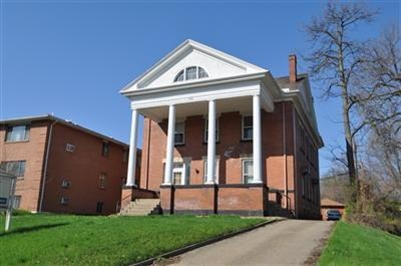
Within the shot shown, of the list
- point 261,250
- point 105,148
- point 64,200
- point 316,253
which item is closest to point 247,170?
point 64,200

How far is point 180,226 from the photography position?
13875 mm

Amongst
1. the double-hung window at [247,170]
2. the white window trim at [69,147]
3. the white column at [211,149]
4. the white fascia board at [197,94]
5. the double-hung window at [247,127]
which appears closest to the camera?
the white column at [211,149]

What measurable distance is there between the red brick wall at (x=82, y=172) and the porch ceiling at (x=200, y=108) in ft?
24.8

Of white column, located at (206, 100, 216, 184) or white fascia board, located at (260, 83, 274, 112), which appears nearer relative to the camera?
white column, located at (206, 100, 216, 184)

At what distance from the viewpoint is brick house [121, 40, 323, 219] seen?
74.2 ft

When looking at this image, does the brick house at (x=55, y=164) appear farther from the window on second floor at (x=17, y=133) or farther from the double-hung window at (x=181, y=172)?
the double-hung window at (x=181, y=172)

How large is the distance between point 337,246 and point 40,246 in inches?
293

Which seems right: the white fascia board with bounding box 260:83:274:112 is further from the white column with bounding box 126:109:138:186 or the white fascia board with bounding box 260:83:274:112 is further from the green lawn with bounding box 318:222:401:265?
the green lawn with bounding box 318:222:401:265

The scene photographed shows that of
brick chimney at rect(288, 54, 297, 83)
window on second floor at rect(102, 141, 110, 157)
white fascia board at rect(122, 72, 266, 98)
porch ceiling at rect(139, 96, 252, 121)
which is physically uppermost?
brick chimney at rect(288, 54, 297, 83)

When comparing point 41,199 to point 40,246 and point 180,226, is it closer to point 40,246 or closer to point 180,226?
point 180,226

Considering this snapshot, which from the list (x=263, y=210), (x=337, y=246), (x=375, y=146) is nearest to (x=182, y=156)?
(x=263, y=210)

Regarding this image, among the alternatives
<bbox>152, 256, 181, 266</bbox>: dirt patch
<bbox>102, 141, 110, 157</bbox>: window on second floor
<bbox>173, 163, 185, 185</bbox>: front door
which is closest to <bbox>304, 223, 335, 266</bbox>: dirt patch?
<bbox>152, 256, 181, 266</bbox>: dirt patch

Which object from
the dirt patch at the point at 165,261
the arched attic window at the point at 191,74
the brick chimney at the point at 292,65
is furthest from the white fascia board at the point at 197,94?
the dirt patch at the point at 165,261

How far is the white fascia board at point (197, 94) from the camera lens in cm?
2333
